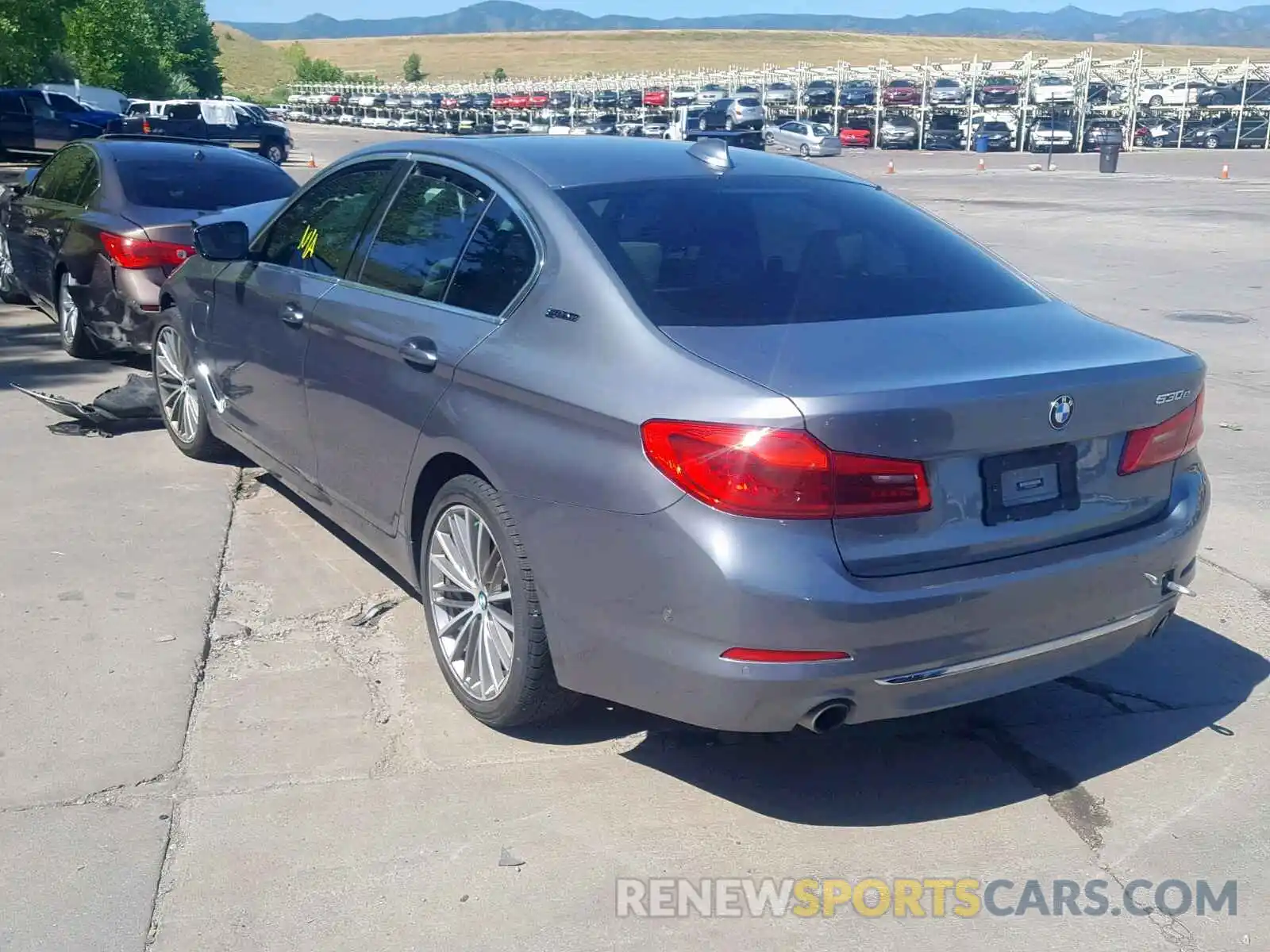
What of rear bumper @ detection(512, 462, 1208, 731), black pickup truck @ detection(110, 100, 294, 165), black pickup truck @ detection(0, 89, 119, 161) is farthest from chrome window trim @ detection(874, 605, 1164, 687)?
black pickup truck @ detection(110, 100, 294, 165)

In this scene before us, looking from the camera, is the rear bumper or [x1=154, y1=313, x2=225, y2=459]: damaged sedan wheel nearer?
the rear bumper

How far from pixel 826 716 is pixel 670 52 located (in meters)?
177

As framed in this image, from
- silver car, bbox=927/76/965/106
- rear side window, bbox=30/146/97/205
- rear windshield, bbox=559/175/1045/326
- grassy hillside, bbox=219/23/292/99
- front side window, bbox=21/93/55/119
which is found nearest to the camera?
rear windshield, bbox=559/175/1045/326

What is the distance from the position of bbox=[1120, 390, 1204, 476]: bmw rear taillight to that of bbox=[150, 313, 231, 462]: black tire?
443 cm

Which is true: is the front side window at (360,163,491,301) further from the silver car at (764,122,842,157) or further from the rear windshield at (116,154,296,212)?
the silver car at (764,122,842,157)

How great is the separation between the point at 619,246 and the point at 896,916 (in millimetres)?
1986

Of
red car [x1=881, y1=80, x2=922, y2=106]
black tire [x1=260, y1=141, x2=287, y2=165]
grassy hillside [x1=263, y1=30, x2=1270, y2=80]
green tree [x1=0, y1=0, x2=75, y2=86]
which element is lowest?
black tire [x1=260, y1=141, x2=287, y2=165]

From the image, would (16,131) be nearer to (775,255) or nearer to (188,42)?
(775,255)

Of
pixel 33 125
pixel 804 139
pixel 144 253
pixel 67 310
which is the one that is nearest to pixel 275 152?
pixel 33 125

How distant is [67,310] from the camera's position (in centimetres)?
919

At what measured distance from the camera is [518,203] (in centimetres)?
415

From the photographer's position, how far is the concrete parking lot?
321cm

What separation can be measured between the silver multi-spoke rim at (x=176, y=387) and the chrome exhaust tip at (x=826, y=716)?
425cm

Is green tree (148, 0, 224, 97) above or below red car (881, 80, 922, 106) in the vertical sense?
above
